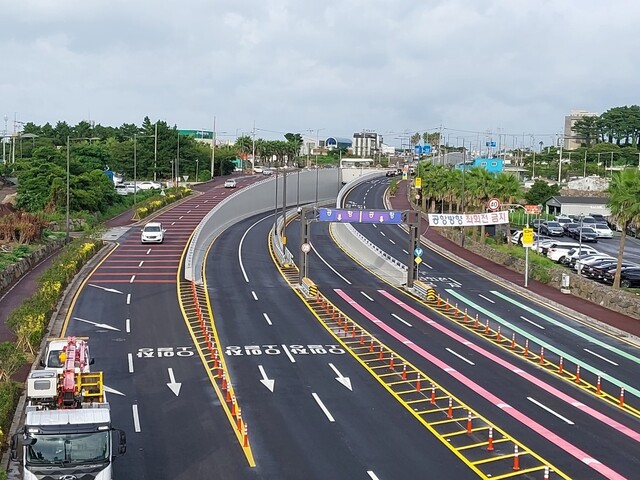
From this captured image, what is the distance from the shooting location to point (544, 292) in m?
51.6

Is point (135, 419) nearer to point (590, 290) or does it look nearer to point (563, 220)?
point (590, 290)

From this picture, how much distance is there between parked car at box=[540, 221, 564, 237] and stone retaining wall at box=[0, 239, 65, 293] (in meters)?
46.8

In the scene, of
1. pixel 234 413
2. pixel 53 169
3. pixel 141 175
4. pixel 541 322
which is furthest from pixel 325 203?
pixel 234 413

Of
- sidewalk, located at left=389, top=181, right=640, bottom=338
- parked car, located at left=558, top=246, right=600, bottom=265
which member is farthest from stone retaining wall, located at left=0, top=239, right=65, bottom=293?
parked car, located at left=558, top=246, right=600, bottom=265

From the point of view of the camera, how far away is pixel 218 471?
70.0 ft

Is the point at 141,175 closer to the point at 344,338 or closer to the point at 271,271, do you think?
the point at 271,271

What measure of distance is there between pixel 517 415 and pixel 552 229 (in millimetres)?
61412

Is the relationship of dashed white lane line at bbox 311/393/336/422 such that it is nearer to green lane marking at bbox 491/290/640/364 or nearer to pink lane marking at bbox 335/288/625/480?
pink lane marking at bbox 335/288/625/480

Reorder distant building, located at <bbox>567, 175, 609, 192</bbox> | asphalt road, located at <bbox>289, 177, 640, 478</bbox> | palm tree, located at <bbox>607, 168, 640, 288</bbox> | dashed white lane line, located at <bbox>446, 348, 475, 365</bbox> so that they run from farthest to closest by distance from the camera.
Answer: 1. distant building, located at <bbox>567, 175, 609, 192</bbox>
2. palm tree, located at <bbox>607, 168, 640, 288</bbox>
3. dashed white lane line, located at <bbox>446, 348, 475, 365</bbox>
4. asphalt road, located at <bbox>289, 177, 640, 478</bbox>

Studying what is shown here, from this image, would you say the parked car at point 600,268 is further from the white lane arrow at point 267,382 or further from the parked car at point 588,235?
the white lane arrow at point 267,382

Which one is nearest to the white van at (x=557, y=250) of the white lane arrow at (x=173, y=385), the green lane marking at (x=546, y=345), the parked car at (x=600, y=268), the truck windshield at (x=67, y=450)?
the parked car at (x=600, y=268)

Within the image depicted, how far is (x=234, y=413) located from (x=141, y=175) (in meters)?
116

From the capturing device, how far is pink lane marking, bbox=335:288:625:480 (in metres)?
22.1

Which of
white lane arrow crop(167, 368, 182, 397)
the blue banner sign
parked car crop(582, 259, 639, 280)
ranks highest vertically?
the blue banner sign
